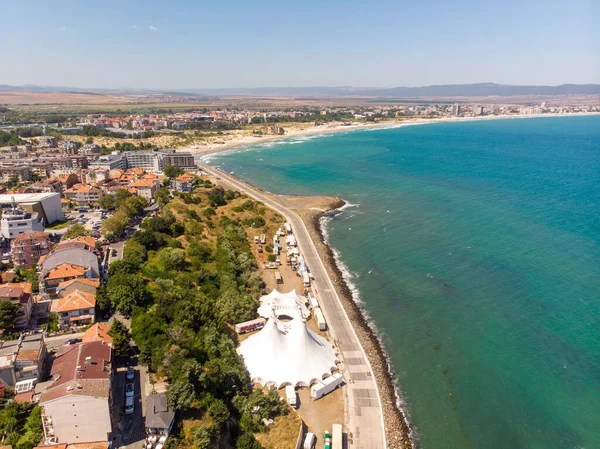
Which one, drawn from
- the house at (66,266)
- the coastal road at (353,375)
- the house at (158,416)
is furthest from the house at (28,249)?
the coastal road at (353,375)

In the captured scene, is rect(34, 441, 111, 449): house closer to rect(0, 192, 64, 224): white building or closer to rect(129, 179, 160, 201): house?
rect(0, 192, 64, 224): white building

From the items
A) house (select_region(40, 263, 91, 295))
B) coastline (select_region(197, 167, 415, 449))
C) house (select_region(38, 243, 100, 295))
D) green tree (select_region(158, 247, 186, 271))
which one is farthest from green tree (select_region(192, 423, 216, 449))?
green tree (select_region(158, 247, 186, 271))

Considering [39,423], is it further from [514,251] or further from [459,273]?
[514,251]

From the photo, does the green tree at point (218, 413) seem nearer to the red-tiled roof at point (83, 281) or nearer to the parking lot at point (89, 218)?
the red-tiled roof at point (83, 281)

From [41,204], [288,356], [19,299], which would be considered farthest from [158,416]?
[41,204]

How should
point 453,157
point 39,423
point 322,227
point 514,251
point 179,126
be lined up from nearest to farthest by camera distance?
point 39,423
point 514,251
point 322,227
point 453,157
point 179,126

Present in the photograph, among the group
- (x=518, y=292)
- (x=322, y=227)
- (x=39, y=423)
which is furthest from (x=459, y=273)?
(x=39, y=423)

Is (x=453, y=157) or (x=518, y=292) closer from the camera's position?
(x=518, y=292)

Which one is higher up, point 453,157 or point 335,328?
point 453,157

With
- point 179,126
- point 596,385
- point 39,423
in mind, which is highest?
point 179,126
